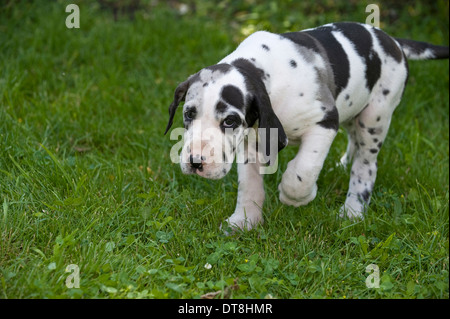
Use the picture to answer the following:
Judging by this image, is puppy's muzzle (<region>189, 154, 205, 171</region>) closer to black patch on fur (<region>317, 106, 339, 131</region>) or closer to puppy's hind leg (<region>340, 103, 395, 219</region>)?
black patch on fur (<region>317, 106, 339, 131</region>)

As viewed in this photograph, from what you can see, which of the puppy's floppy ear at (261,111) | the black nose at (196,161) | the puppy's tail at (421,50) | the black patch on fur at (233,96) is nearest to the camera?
the black nose at (196,161)

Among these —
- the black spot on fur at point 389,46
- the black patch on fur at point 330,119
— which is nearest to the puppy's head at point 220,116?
the black patch on fur at point 330,119

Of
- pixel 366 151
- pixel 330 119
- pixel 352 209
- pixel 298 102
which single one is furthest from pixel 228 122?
pixel 366 151

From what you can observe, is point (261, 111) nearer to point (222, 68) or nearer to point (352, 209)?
point (222, 68)

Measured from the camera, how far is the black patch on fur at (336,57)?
4.04m

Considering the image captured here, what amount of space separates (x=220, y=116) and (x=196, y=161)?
0.30 m

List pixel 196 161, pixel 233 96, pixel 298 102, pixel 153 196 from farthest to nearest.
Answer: pixel 153 196 < pixel 298 102 < pixel 233 96 < pixel 196 161

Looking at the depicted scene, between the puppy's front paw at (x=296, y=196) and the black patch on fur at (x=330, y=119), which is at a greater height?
the black patch on fur at (x=330, y=119)

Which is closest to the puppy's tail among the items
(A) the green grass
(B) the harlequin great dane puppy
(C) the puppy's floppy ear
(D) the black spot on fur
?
(B) the harlequin great dane puppy

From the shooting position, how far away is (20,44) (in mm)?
6449

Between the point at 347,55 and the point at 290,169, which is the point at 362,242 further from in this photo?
the point at 347,55

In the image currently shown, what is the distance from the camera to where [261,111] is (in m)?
3.39

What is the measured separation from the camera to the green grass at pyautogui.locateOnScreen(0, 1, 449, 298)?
335 cm

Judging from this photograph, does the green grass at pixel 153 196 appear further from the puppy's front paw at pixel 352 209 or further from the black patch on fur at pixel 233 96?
the black patch on fur at pixel 233 96
